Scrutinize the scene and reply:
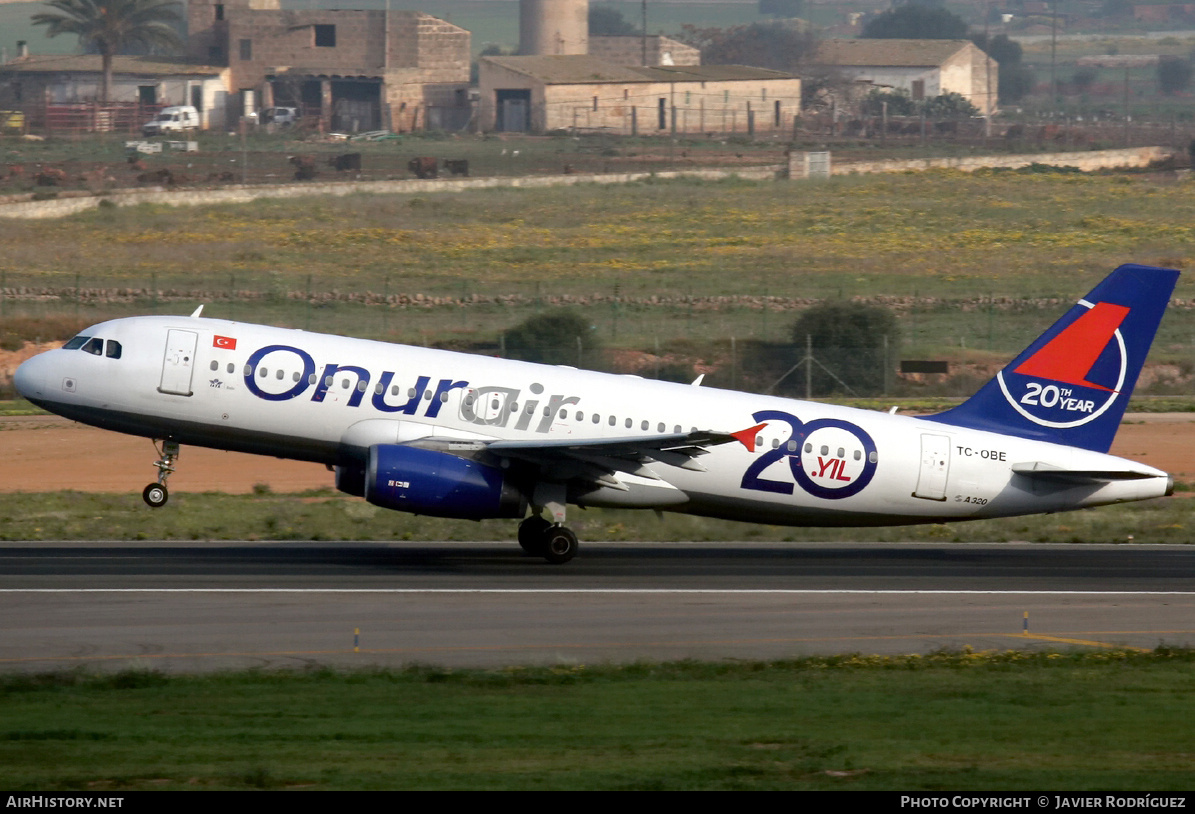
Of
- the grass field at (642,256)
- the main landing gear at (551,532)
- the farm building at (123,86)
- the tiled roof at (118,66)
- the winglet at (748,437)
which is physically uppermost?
the tiled roof at (118,66)

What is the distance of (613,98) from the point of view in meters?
166

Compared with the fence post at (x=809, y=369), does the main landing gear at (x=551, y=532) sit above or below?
below

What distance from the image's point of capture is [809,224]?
4151 inches

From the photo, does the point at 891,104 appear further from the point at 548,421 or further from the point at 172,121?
the point at 548,421

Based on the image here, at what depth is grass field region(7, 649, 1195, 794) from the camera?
49.9 ft

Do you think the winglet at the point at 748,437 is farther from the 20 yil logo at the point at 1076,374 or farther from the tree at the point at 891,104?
the tree at the point at 891,104

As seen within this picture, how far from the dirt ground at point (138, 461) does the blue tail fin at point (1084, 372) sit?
1597cm

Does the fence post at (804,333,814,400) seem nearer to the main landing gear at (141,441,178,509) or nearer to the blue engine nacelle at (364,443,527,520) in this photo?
the blue engine nacelle at (364,443,527,520)

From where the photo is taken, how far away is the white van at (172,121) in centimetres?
14912

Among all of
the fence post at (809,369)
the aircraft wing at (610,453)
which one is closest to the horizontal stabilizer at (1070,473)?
the aircraft wing at (610,453)

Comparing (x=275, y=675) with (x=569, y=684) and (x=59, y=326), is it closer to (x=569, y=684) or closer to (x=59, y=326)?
(x=569, y=684)
